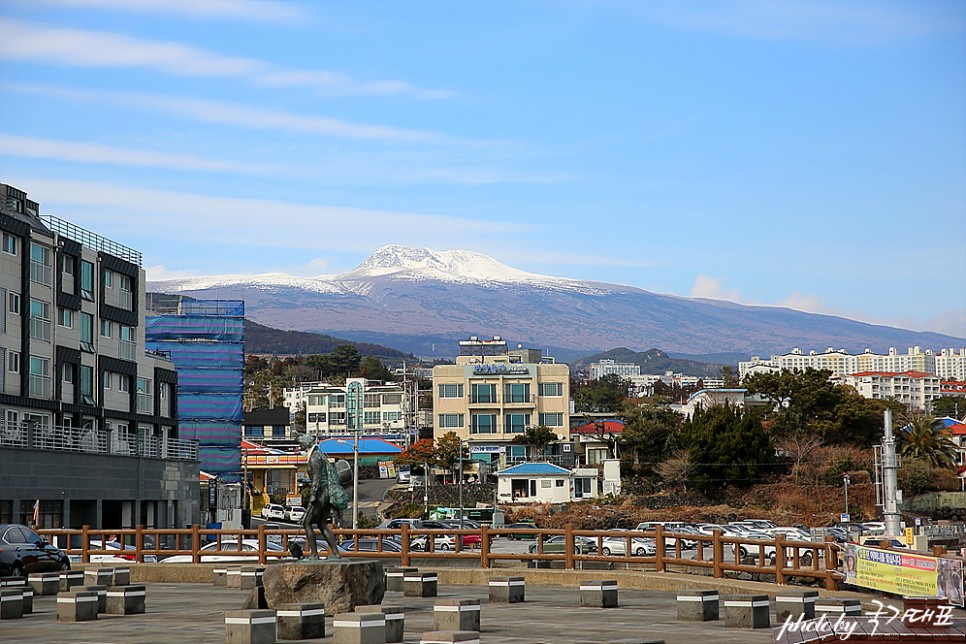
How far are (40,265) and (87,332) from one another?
248 inches

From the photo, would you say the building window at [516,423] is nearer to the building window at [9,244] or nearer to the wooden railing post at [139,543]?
the building window at [9,244]

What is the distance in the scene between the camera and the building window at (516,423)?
4648 inches

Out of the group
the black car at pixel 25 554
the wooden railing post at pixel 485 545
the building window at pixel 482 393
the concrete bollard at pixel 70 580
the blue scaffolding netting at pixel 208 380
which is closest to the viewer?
the concrete bollard at pixel 70 580

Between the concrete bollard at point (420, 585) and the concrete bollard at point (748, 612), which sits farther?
the concrete bollard at point (420, 585)

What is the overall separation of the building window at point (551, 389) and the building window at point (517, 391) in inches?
59.0

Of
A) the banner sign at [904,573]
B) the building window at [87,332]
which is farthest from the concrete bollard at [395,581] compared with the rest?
the building window at [87,332]

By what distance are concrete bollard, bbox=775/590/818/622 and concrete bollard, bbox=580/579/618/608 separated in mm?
3947

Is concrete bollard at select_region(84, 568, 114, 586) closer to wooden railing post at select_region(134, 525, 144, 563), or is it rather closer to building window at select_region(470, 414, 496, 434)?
wooden railing post at select_region(134, 525, 144, 563)

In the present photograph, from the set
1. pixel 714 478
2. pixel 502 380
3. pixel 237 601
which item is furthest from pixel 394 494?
pixel 237 601

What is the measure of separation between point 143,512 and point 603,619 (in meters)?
49.8

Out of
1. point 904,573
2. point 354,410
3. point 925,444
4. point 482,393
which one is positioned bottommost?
point 904,573

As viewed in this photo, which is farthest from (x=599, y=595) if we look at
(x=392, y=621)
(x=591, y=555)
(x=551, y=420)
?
Answer: (x=551, y=420)

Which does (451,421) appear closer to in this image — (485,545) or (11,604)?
(485,545)

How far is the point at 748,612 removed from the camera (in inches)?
819
